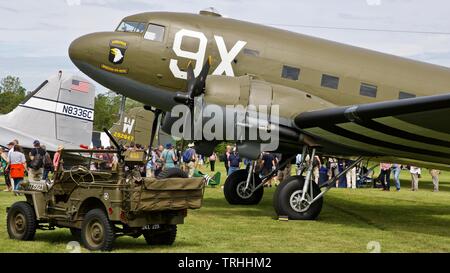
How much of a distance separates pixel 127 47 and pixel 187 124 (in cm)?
289

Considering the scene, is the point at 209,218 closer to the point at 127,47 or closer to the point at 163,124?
the point at 163,124

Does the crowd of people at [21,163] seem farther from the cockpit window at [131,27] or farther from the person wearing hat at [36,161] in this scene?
the cockpit window at [131,27]

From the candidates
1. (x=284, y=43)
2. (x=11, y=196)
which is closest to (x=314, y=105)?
(x=284, y=43)

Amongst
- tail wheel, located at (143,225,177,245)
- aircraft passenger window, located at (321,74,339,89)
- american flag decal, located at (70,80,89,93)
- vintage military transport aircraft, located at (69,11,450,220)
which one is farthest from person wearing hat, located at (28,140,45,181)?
tail wheel, located at (143,225,177,245)

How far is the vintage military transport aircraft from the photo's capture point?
13.0 meters

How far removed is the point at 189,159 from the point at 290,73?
10.7 metres

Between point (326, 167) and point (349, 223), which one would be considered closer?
point (349, 223)

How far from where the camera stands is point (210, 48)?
47.2ft

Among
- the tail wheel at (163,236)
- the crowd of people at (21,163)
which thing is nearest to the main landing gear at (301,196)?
the tail wheel at (163,236)

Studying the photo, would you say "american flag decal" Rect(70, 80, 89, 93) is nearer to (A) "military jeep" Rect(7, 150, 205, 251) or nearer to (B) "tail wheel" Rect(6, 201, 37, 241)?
(A) "military jeep" Rect(7, 150, 205, 251)

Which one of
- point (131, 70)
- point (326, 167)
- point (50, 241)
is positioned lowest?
point (50, 241)

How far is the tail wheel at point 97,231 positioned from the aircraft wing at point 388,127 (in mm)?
5351

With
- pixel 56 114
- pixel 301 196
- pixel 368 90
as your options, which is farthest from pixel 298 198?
pixel 56 114

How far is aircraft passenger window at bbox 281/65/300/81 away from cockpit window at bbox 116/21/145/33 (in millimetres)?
3680
